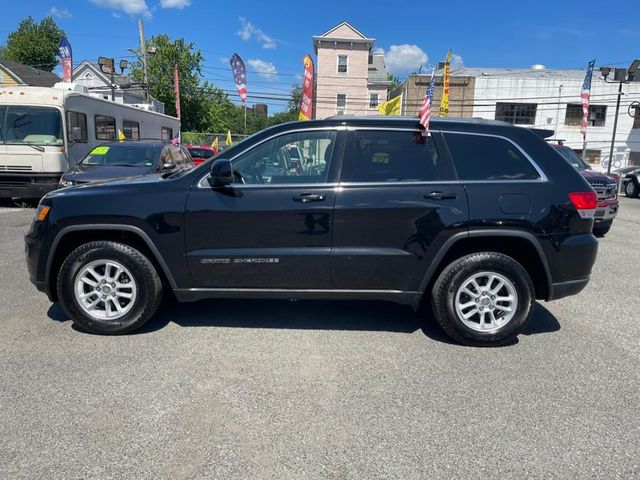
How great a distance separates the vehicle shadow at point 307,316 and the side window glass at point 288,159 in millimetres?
1378

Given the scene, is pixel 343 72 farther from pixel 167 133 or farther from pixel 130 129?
pixel 130 129

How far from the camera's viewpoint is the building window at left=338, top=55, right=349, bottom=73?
141 ft

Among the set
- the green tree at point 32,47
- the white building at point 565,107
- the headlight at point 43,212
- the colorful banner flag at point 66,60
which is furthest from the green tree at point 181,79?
the headlight at point 43,212

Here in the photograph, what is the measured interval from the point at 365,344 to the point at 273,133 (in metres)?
1.96

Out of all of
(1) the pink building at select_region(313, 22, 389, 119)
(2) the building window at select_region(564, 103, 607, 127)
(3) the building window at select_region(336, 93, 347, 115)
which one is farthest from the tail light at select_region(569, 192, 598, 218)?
(3) the building window at select_region(336, 93, 347, 115)

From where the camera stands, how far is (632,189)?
740 inches

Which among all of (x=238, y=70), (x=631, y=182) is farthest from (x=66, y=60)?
(x=631, y=182)

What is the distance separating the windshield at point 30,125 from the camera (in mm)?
10852

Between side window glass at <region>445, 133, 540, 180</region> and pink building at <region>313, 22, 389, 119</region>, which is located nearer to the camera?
side window glass at <region>445, 133, 540, 180</region>

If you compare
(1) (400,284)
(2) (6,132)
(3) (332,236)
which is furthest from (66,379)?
(2) (6,132)

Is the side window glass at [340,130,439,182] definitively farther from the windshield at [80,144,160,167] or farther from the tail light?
the windshield at [80,144,160,167]

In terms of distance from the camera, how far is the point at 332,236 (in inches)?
151

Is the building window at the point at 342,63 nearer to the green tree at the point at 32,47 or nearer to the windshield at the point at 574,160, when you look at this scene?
the windshield at the point at 574,160

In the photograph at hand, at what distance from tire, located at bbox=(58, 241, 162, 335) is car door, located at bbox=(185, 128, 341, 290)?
1.43 ft
